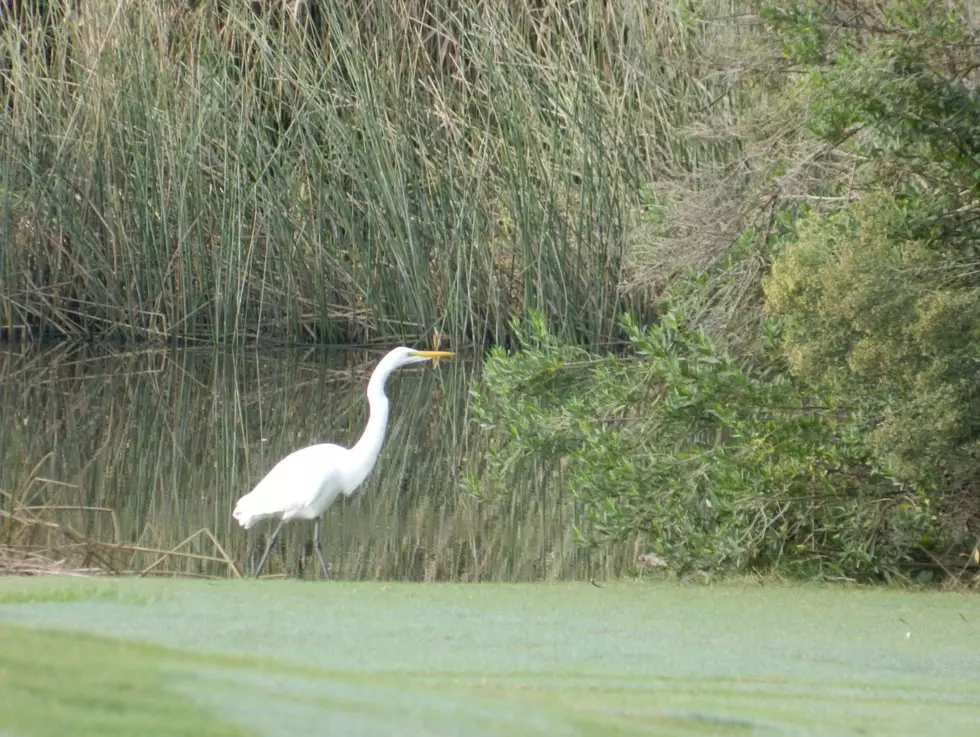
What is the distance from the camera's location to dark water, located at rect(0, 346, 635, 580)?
23.6ft

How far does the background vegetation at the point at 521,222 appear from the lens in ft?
20.2

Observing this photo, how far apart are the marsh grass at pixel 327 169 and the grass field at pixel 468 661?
8.27 meters

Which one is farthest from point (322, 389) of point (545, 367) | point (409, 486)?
point (545, 367)

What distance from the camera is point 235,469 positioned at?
9.72 meters

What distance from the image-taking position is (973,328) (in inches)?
198

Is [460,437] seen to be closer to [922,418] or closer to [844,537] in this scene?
[844,537]

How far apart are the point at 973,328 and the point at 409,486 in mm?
4856

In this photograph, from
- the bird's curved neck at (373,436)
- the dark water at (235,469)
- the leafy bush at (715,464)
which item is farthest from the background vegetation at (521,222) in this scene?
the bird's curved neck at (373,436)

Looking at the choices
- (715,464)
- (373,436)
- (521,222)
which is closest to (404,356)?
(373,436)

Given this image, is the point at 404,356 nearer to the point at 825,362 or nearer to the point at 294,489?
the point at 294,489

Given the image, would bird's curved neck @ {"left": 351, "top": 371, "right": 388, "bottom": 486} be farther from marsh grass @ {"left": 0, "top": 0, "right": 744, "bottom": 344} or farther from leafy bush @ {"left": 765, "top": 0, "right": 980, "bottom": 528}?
marsh grass @ {"left": 0, "top": 0, "right": 744, "bottom": 344}

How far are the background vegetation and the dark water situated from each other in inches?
14.3

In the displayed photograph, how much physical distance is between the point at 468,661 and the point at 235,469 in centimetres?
671

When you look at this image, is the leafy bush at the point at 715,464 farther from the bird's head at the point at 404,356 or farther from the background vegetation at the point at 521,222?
the bird's head at the point at 404,356
